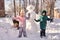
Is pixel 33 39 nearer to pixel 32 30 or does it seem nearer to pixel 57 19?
pixel 32 30

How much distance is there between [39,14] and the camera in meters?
0.99

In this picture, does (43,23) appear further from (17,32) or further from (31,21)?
(17,32)

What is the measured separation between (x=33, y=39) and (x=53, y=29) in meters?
0.15

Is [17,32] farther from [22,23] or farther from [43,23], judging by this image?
[43,23]

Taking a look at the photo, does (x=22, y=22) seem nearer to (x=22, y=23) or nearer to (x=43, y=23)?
(x=22, y=23)

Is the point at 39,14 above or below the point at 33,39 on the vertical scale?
above

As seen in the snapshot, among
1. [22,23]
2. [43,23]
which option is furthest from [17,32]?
[43,23]

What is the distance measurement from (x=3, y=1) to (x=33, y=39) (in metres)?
0.32

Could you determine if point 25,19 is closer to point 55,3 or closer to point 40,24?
point 40,24

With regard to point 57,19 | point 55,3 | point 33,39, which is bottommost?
point 33,39

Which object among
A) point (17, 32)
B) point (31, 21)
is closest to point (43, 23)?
point (31, 21)

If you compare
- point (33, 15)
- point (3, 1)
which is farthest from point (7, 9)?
point (33, 15)

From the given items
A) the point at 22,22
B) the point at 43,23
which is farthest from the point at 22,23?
the point at 43,23

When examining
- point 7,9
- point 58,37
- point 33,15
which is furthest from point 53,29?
point 7,9
